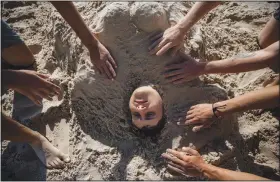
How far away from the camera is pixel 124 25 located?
6.96ft

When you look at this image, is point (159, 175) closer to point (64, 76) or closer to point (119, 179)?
point (119, 179)

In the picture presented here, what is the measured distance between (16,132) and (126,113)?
726 millimetres

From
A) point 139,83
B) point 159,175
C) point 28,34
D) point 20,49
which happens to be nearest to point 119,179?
point 159,175

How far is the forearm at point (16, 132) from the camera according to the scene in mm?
2090

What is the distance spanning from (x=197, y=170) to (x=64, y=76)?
1146 mm

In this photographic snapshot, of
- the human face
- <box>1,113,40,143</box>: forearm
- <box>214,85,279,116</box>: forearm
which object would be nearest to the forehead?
the human face

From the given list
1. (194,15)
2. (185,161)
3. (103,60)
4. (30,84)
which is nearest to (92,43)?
(103,60)

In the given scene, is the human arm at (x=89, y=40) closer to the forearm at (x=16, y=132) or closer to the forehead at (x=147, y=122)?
the forehead at (x=147, y=122)

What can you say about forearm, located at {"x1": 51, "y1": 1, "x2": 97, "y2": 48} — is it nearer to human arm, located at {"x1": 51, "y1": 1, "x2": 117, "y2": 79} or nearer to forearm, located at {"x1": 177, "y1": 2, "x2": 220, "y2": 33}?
human arm, located at {"x1": 51, "y1": 1, "x2": 117, "y2": 79}

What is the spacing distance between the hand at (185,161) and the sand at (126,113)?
0.06 m

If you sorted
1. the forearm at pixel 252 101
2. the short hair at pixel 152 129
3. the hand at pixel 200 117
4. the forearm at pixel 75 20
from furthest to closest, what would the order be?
the short hair at pixel 152 129 < the hand at pixel 200 117 < the forearm at pixel 252 101 < the forearm at pixel 75 20

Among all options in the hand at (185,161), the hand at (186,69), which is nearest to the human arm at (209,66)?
the hand at (186,69)

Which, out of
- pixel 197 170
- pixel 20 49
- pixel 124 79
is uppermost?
pixel 20 49

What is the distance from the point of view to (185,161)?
6.72 ft
